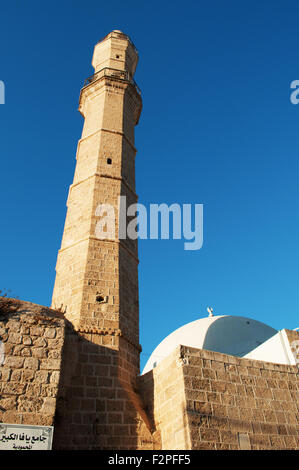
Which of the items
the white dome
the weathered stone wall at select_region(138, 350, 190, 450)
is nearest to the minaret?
the weathered stone wall at select_region(138, 350, 190, 450)

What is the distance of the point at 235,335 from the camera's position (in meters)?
10.8

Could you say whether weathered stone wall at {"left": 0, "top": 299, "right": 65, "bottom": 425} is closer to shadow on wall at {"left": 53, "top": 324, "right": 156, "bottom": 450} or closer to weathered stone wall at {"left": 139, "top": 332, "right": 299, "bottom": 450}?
shadow on wall at {"left": 53, "top": 324, "right": 156, "bottom": 450}

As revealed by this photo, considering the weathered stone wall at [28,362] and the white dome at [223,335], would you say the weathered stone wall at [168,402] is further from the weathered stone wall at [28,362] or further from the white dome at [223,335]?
the white dome at [223,335]

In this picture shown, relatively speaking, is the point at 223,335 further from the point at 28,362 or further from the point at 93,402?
the point at 28,362

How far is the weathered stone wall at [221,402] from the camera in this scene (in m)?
5.35

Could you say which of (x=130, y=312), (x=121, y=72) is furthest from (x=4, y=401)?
(x=121, y=72)

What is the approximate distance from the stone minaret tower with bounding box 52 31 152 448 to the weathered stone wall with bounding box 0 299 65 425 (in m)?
0.70

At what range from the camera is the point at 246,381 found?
20.4 feet

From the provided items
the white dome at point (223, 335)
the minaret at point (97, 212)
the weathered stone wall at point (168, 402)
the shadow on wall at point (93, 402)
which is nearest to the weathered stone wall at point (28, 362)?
the shadow on wall at point (93, 402)

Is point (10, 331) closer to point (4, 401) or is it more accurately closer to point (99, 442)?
point (4, 401)

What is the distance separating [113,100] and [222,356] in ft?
25.5

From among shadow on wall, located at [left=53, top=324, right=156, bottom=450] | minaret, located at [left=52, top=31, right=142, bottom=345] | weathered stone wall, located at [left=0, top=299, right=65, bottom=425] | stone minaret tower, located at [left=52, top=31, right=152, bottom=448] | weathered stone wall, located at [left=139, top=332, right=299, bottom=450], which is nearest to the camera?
weathered stone wall, located at [left=0, top=299, right=65, bottom=425]

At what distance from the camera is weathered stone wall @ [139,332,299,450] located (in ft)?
17.6

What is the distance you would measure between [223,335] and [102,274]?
491 centimetres
